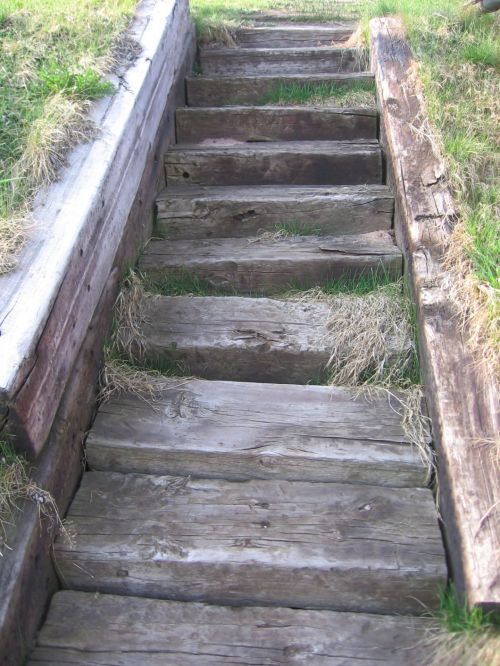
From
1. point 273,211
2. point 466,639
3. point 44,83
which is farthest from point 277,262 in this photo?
point 466,639

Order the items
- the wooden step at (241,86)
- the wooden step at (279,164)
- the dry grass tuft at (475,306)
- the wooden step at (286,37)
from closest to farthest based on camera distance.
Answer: the dry grass tuft at (475,306) < the wooden step at (279,164) < the wooden step at (241,86) < the wooden step at (286,37)

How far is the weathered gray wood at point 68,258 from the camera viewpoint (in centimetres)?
172

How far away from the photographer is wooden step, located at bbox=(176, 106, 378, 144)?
334 centimetres

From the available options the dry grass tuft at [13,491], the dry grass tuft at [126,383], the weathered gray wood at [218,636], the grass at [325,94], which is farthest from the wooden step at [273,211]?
the weathered gray wood at [218,636]

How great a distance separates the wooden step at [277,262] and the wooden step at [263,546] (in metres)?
0.97

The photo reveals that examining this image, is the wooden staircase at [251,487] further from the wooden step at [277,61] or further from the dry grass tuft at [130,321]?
the wooden step at [277,61]

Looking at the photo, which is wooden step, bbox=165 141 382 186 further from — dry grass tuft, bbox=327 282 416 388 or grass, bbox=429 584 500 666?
grass, bbox=429 584 500 666

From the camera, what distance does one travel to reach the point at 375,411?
219 cm

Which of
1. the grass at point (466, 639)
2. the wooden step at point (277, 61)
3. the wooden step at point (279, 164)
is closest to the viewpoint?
the grass at point (466, 639)

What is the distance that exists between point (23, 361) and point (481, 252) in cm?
154

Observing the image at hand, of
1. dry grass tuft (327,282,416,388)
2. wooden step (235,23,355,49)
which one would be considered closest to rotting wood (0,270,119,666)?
dry grass tuft (327,282,416,388)

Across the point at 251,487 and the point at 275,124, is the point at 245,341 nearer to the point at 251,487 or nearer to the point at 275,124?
the point at 251,487

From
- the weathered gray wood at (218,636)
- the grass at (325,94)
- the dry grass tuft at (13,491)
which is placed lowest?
the weathered gray wood at (218,636)

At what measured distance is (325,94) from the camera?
3.56 meters
